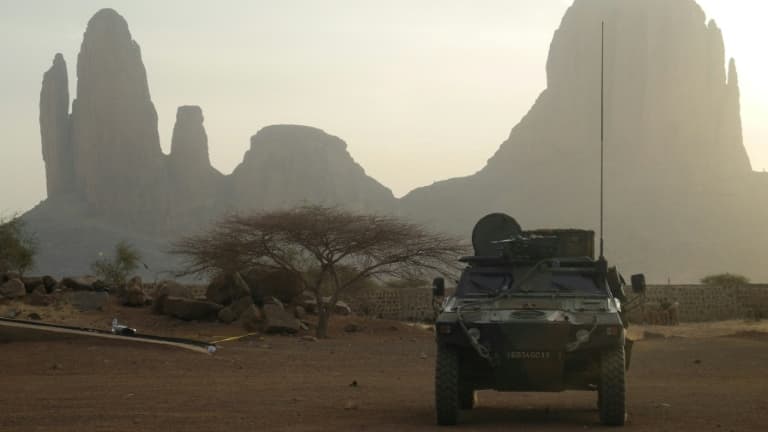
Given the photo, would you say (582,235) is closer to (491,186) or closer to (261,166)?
(491,186)

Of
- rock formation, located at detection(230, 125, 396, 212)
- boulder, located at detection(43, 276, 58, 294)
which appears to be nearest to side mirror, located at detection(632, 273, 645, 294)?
boulder, located at detection(43, 276, 58, 294)

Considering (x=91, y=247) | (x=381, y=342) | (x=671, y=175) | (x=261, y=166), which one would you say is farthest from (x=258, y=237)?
(x=261, y=166)

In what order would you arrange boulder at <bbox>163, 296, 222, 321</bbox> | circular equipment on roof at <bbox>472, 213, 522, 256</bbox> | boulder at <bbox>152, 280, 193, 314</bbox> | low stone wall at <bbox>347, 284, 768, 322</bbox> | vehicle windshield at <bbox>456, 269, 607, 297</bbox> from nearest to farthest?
vehicle windshield at <bbox>456, 269, 607, 297</bbox> < circular equipment on roof at <bbox>472, 213, 522, 256</bbox> < boulder at <bbox>163, 296, 222, 321</bbox> < boulder at <bbox>152, 280, 193, 314</bbox> < low stone wall at <bbox>347, 284, 768, 322</bbox>

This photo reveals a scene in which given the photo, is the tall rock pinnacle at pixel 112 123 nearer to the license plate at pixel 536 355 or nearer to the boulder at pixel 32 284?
the boulder at pixel 32 284

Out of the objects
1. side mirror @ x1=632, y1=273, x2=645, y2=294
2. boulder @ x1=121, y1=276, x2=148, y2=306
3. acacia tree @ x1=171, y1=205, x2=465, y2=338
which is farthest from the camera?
acacia tree @ x1=171, y1=205, x2=465, y2=338

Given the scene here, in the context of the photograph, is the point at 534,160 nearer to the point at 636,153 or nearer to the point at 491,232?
the point at 636,153

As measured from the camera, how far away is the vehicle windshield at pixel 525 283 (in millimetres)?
12742

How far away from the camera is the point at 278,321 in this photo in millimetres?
32719

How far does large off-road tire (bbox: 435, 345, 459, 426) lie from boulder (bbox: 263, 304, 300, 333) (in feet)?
69.4

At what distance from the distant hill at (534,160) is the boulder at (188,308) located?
7279 cm

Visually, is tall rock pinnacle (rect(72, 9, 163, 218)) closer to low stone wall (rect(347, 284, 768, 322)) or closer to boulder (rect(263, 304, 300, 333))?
low stone wall (rect(347, 284, 768, 322))

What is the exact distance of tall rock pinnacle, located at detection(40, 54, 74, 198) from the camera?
124 meters

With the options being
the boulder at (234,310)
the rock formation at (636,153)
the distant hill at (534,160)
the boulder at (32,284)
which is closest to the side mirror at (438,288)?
the boulder at (234,310)

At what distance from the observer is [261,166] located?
12938cm
